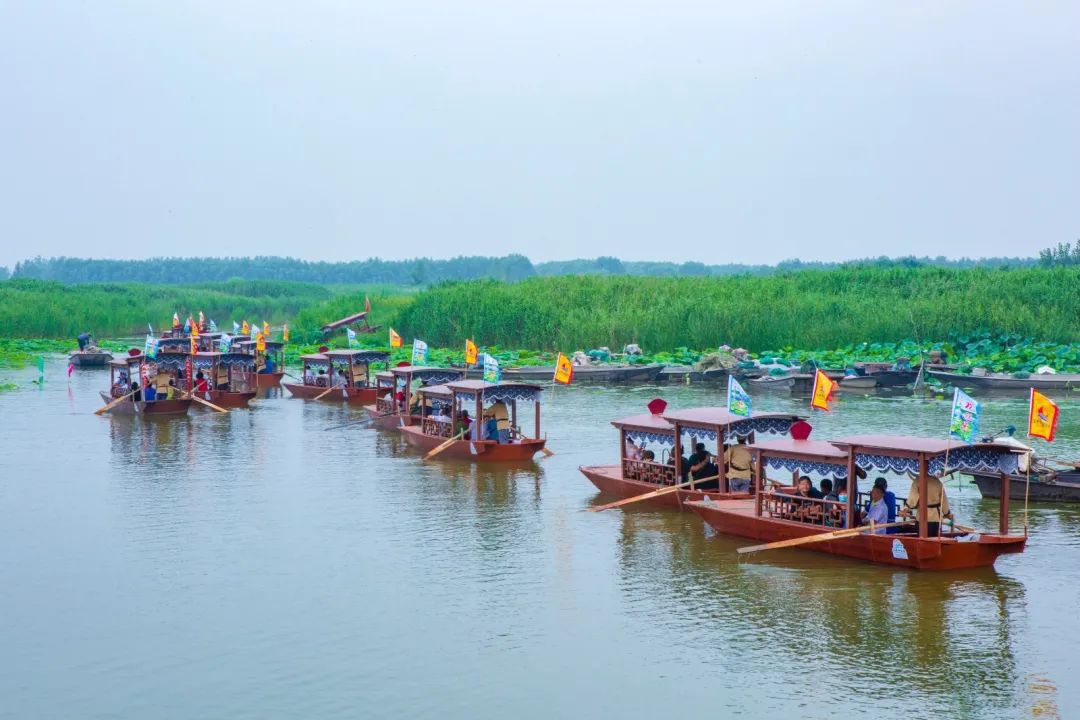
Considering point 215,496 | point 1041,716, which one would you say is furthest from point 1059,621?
point 215,496

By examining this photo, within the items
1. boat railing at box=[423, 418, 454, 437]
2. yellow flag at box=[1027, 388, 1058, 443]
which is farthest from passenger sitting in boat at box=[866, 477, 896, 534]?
boat railing at box=[423, 418, 454, 437]

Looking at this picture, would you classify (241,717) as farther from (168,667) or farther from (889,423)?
(889,423)

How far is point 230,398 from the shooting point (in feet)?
126

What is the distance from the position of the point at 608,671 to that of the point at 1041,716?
4.37m

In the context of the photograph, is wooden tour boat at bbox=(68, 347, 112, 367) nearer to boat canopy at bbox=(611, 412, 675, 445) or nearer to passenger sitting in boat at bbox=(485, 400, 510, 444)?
passenger sitting in boat at bbox=(485, 400, 510, 444)

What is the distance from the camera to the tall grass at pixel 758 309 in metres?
48.7

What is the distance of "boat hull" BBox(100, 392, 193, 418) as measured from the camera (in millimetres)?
→ 35688

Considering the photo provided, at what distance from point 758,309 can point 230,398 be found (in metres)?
23.2

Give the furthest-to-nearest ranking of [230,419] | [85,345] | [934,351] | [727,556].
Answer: [85,345], [934,351], [230,419], [727,556]

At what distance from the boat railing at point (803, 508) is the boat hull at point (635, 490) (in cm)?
146

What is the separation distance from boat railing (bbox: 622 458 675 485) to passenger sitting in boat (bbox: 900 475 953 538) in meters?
5.33

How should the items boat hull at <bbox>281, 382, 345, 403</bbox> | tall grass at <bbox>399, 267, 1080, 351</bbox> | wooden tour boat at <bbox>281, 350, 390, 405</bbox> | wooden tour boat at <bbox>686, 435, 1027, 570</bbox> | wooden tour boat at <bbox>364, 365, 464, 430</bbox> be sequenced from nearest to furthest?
wooden tour boat at <bbox>686, 435, 1027, 570</bbox>
wooden tour boat at <bbox>364, 365, 464, 430</bbox>
wooden tour boat at <bbox>281, 350, 390, 405</bbox>
boat hull at <bbox>281, 382, 345, 403</bbox>
tall grass at <bbox>399, 267, 1080, 351</bbox>

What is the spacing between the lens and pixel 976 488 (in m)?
22.8

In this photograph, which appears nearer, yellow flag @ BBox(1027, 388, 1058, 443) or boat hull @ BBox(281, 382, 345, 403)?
yellow flag @ BBox(1027, 388, 1058, 443)
